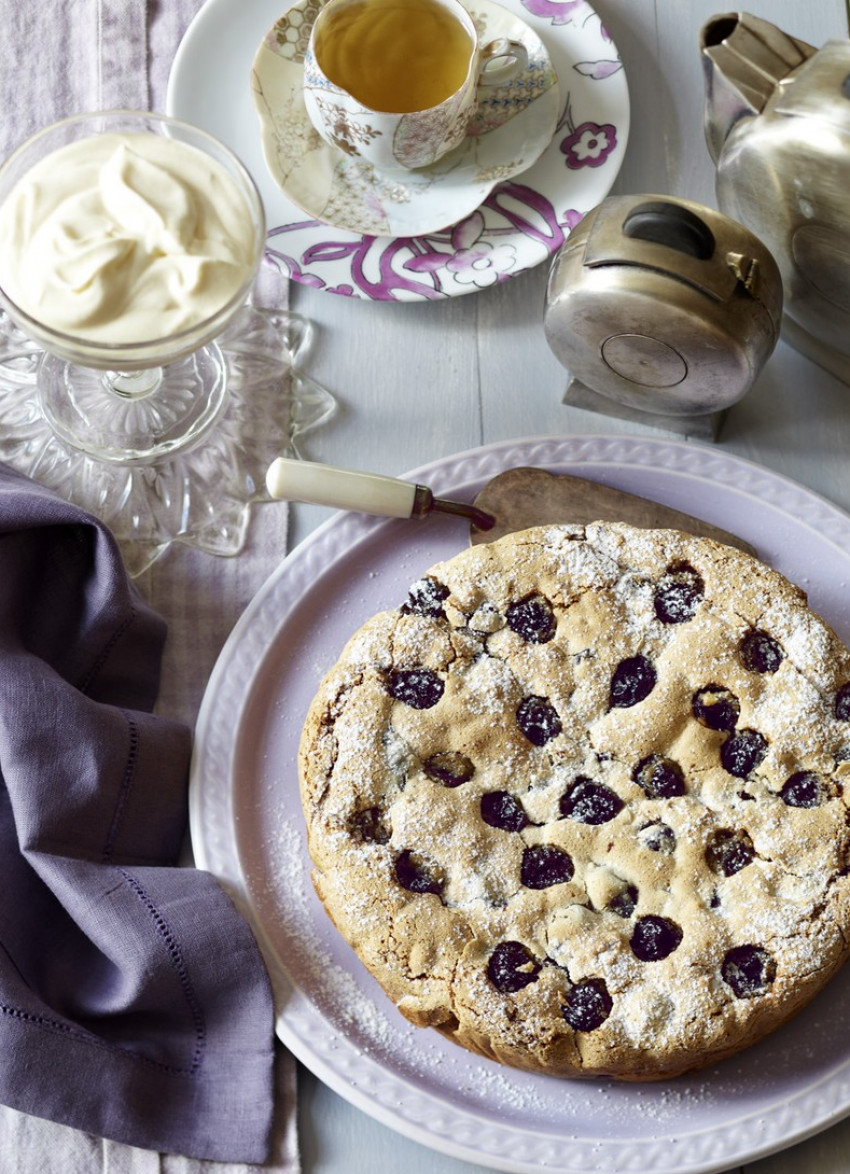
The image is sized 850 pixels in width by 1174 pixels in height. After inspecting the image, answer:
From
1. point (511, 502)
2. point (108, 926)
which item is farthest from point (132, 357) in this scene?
point (108, 926)

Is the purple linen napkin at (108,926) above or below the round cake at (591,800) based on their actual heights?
below

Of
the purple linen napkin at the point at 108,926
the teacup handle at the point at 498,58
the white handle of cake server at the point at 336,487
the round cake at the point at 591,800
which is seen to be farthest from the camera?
the teacup handle at the point at 498,58

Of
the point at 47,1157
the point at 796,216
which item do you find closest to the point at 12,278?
the point at 796,216

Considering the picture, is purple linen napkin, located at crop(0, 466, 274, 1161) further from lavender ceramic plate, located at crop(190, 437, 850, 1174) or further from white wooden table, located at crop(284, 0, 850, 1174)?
white wooden table, located at crop(284, 0, 850, 1174)

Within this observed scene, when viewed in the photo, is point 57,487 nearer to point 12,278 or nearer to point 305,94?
point 12,278

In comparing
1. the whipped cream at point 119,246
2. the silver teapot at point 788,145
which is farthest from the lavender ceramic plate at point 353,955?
the whipped cream at point 119,246

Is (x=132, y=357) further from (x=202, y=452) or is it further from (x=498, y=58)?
(x=498, y=58)

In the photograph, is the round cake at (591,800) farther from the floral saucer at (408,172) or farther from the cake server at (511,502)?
the floral saucer at (408,172)
